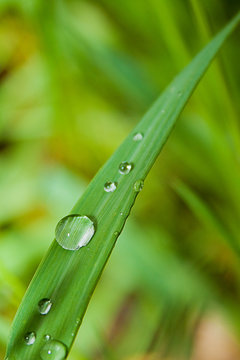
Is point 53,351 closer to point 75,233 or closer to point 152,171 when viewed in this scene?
point 75,233

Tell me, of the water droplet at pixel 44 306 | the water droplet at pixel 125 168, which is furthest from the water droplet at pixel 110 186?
the water droplet at pixel 44 306

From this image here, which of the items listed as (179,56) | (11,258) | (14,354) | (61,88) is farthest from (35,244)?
(14,354)

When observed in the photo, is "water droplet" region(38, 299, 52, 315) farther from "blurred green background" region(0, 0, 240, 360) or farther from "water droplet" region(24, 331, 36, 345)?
"blurred green background" region(0, 0, 240, 360)

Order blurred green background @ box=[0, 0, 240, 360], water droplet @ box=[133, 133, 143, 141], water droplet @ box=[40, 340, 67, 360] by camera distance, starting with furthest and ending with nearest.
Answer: blurred green background @ box=[0, 0, 240, 360]
water droplet @ box=[133, 133, 143, 141]
water droplet @ box=[40, 340, 67, 360]

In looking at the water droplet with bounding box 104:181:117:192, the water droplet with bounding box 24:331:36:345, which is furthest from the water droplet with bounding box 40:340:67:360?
the water droplet with bounding box 104:181:117:192

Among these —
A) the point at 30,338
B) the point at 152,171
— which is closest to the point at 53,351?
the point at 30,338

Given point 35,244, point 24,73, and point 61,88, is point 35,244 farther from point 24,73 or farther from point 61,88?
point 24,73

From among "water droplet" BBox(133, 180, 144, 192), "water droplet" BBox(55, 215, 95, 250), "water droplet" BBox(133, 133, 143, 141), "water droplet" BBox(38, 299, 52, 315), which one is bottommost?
"water droplet" BBox(38, 299, 52, 315)
